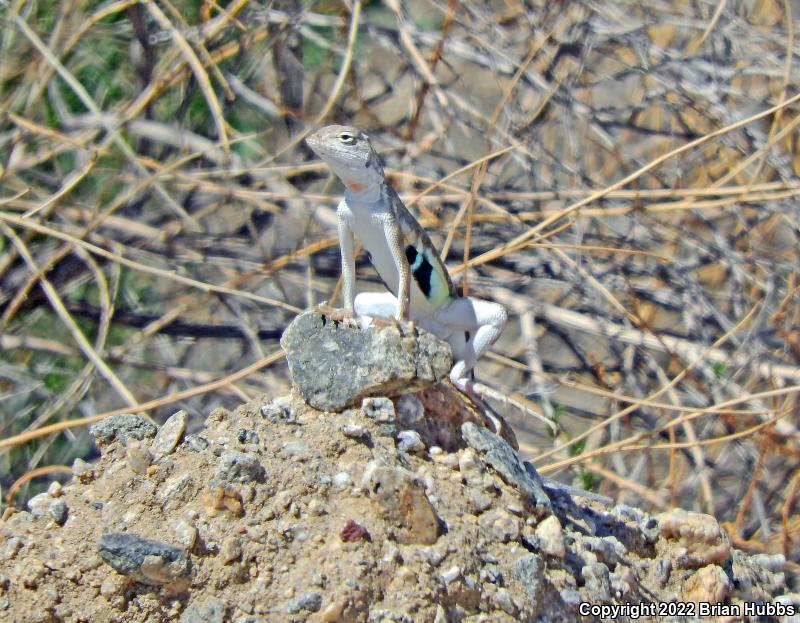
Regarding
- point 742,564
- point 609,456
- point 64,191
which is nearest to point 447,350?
point 742,564

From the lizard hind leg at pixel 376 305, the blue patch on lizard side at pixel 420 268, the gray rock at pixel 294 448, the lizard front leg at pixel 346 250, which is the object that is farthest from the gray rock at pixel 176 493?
the blue patch on lizard side at pixel 420 268

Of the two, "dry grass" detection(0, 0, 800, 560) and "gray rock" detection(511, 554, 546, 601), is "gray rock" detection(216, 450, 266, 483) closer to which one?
"gray rock" detection(511, 554, 546, 601)

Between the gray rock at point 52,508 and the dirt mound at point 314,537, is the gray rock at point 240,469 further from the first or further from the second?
the gray rock at point 52,508

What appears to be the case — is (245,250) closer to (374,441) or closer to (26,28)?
(26,28)

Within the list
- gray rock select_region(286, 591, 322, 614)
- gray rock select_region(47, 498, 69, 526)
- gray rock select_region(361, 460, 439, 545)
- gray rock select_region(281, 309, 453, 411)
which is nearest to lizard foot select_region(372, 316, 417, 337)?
gray rock select_region(281, 309, 453, 411)

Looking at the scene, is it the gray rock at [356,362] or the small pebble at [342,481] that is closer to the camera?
the small pebble at [342,481]

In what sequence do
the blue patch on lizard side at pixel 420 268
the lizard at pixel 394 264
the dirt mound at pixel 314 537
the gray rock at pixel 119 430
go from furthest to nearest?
the blue patch on lizard side at pixel 420 268, the lizard at pixel 394 264, the gray rock at pixel 119 430, the dirt mound at pixel 314 537

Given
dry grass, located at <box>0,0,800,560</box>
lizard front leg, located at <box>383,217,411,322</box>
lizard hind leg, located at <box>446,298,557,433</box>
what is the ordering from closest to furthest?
lizard front leg, located at <box>383,217,411,322</box>, lizard hind leg, located at <box>446,298,557,433</box>, dry grass, located at <box>0,0,800,560</box>
